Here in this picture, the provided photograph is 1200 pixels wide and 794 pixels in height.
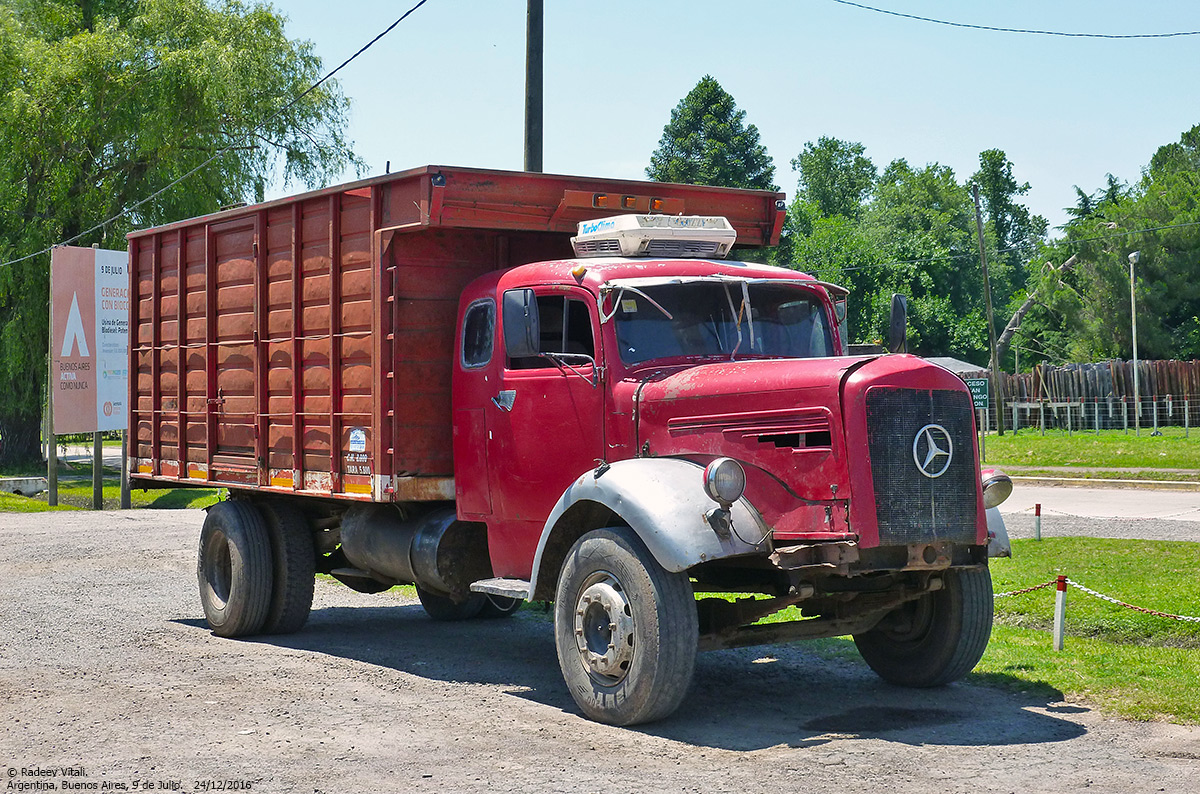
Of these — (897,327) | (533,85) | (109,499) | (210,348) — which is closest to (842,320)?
(897,327)

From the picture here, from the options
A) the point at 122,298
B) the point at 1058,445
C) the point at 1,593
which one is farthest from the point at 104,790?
the point at 1058,445

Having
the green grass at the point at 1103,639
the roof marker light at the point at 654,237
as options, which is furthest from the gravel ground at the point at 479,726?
the roof marker light at the point at 654,237

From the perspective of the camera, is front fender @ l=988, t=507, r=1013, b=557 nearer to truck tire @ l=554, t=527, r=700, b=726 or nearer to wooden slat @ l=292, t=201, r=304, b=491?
truck tire @ l=554, t=527, r=700, b=726

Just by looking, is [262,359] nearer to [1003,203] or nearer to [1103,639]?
[1103,639]

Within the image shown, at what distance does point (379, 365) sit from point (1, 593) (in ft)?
20.7

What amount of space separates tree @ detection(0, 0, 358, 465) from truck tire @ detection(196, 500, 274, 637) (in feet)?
72.8

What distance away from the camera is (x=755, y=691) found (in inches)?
325

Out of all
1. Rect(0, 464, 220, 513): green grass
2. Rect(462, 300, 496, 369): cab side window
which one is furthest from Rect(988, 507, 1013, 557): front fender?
Rect(0, 464, 220, 513): green grass

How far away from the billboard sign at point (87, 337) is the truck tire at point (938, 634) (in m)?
18.9

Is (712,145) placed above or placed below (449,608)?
above

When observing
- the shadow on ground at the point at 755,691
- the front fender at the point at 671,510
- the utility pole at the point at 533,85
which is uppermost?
the utility pole at the point at 533,85

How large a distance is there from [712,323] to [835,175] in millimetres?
100059

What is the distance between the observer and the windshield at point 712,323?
25.9ft

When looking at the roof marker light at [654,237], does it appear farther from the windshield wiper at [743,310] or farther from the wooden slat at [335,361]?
the wooden slat at [335,361]
